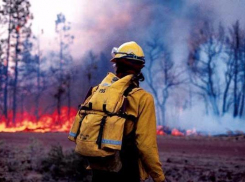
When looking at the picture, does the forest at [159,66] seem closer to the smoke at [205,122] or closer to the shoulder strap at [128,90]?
the smoke at [205,122]

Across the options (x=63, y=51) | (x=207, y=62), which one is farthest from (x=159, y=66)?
(x=63, y=51)

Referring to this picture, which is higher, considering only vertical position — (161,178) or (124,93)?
(124,93)

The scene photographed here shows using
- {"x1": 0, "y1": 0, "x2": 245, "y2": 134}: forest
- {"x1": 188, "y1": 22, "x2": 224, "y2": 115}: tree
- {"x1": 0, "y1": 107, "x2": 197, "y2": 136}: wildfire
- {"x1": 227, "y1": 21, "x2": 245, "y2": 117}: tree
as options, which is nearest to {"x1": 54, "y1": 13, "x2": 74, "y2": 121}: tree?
{"x1": 0, "y1": 0, "x2": 245, "y2": 134}: forest

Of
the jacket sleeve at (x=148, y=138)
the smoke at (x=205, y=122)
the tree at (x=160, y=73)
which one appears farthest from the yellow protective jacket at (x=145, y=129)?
the tree at (x=160, y=73)

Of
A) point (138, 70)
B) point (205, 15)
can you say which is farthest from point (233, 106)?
point (138, 70)

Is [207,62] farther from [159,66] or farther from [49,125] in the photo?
[49,125]

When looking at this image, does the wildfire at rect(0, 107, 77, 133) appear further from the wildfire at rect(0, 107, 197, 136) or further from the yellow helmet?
the yellow helmet

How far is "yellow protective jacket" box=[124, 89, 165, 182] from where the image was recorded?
2.95 m

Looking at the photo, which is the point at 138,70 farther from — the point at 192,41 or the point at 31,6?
the point at 31,6

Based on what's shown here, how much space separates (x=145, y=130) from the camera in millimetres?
2955

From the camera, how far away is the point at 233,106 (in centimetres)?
2797

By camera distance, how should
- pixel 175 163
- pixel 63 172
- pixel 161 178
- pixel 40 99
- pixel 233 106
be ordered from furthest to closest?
1. pixel 40 99
2. pixel 233 106
3. pixel 175 163
4. pixel 63 172
5. pixel 161 178

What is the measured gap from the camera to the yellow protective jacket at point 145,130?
2949 mm

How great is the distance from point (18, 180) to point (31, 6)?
25706mm
